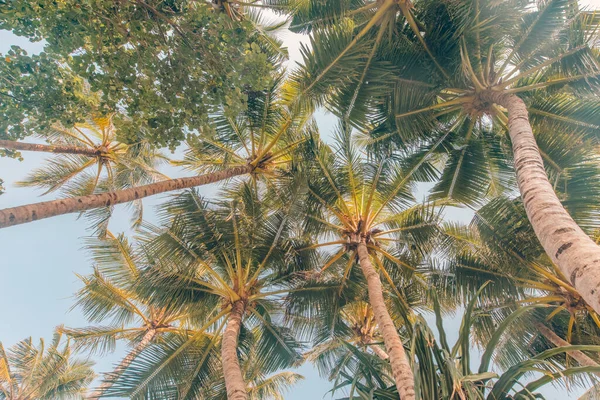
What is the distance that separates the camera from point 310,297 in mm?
6500

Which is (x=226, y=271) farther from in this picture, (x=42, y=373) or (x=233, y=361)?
(x=42, y=373)

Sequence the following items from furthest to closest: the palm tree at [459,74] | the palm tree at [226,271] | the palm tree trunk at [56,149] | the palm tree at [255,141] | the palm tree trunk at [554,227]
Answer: the palm tree at [255,141]
the palm tree trunk at [56,149]
the palm tree at [226,271]
the palm tree at [459,74]
the palm tree trunk at [554,227]

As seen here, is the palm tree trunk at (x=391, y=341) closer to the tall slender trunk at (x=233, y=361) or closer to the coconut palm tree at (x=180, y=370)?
the tall slender trunk at (x=233, y=361)

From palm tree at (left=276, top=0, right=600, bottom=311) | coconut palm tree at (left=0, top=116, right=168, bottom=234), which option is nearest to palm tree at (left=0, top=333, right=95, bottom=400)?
coconut palm tree at (left=0, top=116, right=168, bottom=234)

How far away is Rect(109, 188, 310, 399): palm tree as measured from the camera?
6.08 m

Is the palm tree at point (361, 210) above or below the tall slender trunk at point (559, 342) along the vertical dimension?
above

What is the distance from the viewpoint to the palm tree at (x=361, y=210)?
258 inches

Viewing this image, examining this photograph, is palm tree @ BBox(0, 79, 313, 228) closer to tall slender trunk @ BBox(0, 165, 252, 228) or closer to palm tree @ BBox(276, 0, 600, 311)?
→ tall slender trunk @ BBox(0, 165, 252, 228)

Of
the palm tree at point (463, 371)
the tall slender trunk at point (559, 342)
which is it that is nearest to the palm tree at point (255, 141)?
the palm tree at point (463, 371)

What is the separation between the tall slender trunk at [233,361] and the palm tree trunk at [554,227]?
3973 millimetres

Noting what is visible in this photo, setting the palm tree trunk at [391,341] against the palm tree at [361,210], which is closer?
the palm tree trunk at [391,341]

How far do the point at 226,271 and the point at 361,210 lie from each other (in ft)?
9.98

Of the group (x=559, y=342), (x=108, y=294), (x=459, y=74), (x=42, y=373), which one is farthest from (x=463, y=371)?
(x=42, y=373)

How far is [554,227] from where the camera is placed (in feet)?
9.59
